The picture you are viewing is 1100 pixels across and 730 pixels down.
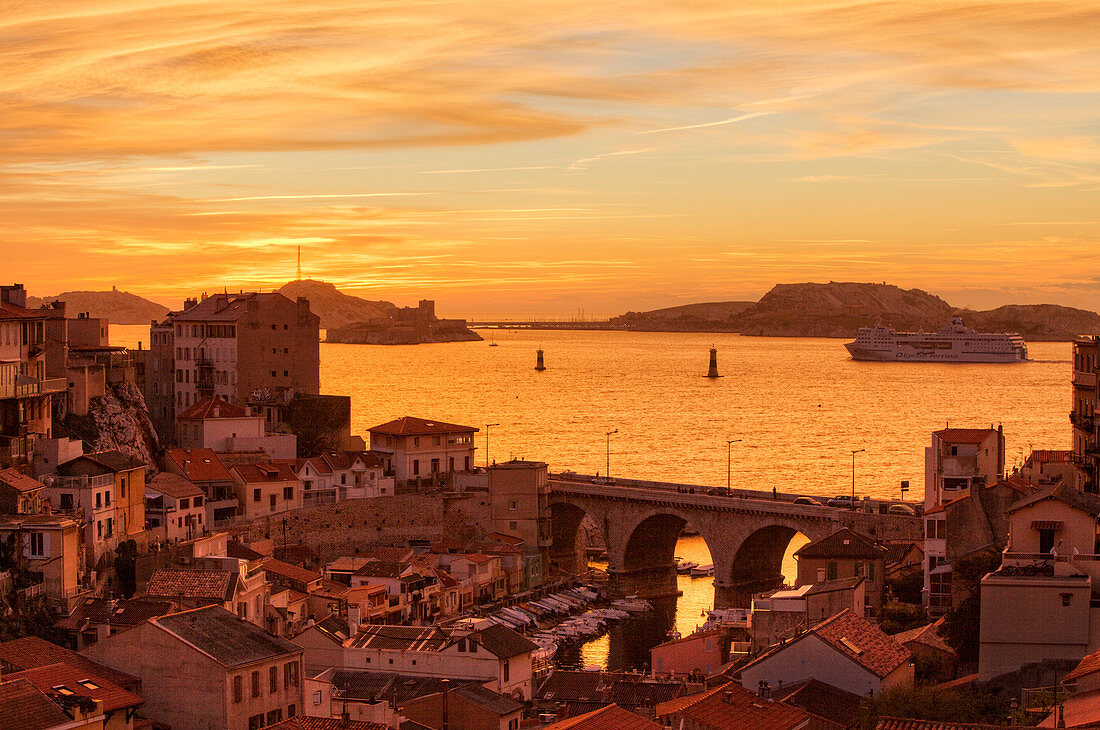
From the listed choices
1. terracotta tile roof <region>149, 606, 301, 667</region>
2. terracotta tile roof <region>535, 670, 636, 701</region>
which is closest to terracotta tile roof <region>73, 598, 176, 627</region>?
terracotta tile roof <region>149, 606, 301, 667</region>

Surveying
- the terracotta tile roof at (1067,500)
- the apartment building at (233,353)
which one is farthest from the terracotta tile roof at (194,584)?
the apartment building at (233,353)

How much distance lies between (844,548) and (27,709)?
27426 mm

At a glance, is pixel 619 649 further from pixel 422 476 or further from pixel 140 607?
pixel 140 607

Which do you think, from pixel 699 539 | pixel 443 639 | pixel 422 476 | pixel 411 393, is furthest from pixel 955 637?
pixel 411 393

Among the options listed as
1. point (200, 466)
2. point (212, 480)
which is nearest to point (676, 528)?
point (212, 480)

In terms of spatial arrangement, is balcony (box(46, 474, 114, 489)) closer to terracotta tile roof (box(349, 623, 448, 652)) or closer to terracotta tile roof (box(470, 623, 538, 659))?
terracotta tile roof (box(349, 623, 448, 652))

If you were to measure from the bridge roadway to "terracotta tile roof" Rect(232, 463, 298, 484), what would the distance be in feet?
39.3

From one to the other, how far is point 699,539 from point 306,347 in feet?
73.6

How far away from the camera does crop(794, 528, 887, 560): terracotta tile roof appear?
1676 inches

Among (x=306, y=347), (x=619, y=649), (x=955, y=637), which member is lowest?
(x=619, y=649)

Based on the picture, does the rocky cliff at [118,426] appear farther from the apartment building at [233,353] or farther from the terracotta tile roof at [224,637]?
the terracotta tile roof at [224,637]

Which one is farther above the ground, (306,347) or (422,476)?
(306,347)

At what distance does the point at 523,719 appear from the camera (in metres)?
33.3

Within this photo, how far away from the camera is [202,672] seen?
2784 centimetres
